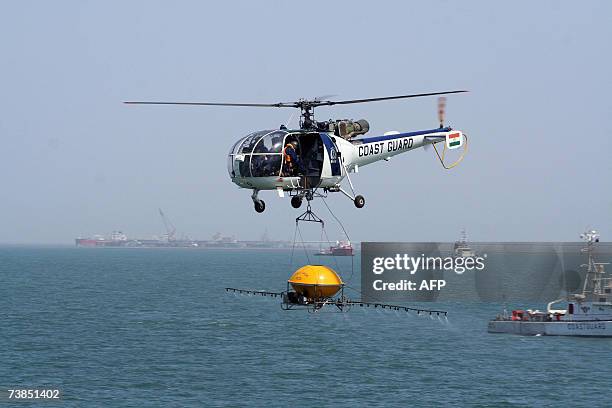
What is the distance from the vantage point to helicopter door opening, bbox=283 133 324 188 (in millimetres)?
37031

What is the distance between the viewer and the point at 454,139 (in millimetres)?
45469

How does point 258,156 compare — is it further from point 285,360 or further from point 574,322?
point 574,322

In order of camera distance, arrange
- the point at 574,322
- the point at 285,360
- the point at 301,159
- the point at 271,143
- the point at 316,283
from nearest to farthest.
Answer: the point at 316,283
the point at 271,143
the point at 301,159
the point at 285,360
the point at 574,322

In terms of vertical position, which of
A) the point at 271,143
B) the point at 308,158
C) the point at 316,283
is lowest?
the point at 316,283

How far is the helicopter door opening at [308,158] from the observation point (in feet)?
121

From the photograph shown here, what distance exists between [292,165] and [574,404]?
45.7 meters

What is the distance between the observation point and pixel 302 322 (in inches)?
5290

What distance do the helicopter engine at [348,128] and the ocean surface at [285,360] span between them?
114ft

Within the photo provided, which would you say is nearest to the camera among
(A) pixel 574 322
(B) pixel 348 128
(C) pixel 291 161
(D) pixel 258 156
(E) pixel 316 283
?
(E) pixel 316 283

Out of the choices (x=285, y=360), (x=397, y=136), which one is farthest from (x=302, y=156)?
(x=285, y=360)

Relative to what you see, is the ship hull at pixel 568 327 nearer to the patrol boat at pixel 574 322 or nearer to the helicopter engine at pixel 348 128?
the patrol boat at pixel 574 322

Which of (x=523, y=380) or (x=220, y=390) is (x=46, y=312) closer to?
(x=220, y=390)

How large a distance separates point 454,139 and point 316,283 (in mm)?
14288

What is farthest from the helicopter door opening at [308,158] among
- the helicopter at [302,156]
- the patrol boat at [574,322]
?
the patrol boat at [574,322]
